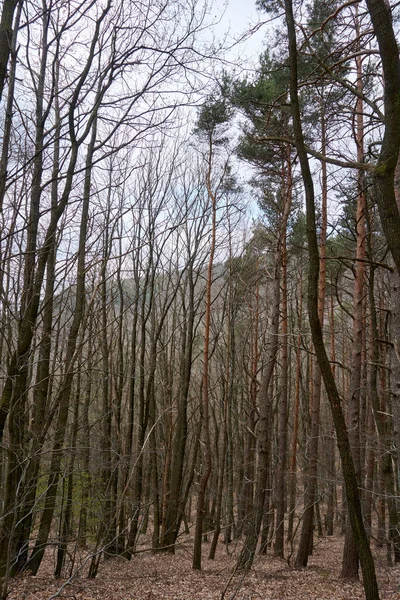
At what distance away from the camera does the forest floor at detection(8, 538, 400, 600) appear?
6.62 metres

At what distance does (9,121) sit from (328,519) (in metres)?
18.9

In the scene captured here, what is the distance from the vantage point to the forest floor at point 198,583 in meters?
6.62

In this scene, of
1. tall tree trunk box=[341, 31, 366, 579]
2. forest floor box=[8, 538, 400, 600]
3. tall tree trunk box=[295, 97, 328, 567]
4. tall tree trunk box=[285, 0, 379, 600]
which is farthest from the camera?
tall tree trunk box=[295, 97, 328, 567]

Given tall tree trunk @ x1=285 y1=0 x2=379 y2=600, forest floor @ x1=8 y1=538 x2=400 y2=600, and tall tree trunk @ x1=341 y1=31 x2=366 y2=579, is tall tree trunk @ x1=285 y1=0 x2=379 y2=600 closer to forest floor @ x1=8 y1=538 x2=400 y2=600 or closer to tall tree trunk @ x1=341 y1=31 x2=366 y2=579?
forest floor @ x1=8 y1=538 x2=400 y2=600

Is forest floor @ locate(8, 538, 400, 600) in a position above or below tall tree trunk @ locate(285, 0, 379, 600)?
below

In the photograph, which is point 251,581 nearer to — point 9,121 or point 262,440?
point 262,440

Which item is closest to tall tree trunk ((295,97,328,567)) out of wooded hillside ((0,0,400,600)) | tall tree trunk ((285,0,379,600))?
wooded hillside ((0,0,400,600))

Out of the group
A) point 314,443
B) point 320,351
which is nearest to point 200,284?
point 314,443

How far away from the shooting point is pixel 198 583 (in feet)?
26.6

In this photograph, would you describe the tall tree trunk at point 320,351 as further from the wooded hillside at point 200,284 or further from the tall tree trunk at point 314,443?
the tall tree trunk at point 314,443

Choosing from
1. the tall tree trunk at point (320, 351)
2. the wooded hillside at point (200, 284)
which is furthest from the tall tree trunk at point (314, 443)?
the tall tree trunk at point (320, 351)

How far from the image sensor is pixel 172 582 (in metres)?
8.20

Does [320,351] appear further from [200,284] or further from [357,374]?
[200,284]

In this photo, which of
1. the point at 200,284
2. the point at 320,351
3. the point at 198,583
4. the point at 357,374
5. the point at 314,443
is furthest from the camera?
the point at 200,284
